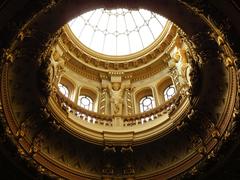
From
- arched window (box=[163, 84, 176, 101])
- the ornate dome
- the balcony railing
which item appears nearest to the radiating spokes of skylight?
the ornate dome

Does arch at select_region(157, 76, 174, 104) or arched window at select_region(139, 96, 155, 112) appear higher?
arch at select_region(157, 76, 174, 104)

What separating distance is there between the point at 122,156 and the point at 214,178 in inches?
182

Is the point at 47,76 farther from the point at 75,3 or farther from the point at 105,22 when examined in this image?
the point at 105,22

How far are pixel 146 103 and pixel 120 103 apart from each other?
1.80 metres

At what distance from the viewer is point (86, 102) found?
25656mm

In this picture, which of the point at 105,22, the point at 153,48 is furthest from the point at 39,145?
the point at 105,22

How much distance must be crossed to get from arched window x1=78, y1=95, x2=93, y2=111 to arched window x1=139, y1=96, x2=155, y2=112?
2870 millimetres

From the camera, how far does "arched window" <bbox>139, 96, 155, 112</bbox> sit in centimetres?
2505

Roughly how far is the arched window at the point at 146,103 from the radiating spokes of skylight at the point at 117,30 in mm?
4778

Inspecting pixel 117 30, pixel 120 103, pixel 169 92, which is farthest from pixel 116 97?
pixel 117 30

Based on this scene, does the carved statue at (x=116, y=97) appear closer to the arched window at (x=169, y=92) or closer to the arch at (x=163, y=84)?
the arch at (x=163, y=84)

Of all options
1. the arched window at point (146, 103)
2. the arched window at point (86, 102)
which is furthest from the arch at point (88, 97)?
the arched window at point (146, 103)

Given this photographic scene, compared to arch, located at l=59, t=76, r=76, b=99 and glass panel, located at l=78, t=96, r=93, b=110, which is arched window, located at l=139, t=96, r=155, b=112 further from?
arch, located at l=59, t=76, r=76, b=99

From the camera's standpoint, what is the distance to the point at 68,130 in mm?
20203
